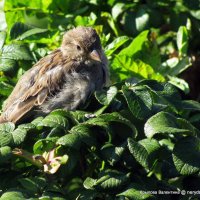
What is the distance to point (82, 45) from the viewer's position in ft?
12.7

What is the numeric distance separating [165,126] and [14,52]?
116 cm

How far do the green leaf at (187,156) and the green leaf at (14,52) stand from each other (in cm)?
116

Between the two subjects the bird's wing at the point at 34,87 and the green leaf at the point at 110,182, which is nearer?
the green leaf at the point at 110,182

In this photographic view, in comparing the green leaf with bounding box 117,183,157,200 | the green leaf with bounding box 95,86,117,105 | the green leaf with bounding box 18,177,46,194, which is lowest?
the green leaf with bounding box 117,183,157,200

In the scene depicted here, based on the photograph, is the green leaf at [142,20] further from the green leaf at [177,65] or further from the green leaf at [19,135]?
the green leaf at [19,135]

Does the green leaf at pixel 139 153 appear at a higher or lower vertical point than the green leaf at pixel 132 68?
higher

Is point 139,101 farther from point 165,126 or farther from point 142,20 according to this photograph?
point 142,20

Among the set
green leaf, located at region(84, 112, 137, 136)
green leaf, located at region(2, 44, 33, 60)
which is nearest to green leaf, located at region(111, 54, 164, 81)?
green leaf, located at region(2, 44, 33, 60)

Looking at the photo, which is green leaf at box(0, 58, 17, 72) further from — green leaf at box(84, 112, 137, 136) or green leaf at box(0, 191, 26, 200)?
green leaf at box(0, 191, 26, 200)

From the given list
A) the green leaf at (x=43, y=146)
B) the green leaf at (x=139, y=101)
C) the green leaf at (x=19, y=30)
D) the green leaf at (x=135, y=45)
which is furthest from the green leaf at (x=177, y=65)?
the green leaf at (x=43, y=146)

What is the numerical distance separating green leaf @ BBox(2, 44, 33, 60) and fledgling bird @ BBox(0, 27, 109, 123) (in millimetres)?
308

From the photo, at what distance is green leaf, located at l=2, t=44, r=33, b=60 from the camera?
3193 millimetres

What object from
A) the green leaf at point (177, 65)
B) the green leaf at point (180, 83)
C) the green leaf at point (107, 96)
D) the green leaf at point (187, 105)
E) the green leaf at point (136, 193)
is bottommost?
the green leaf at point (180, 83)

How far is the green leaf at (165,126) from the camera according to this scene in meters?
2.30
